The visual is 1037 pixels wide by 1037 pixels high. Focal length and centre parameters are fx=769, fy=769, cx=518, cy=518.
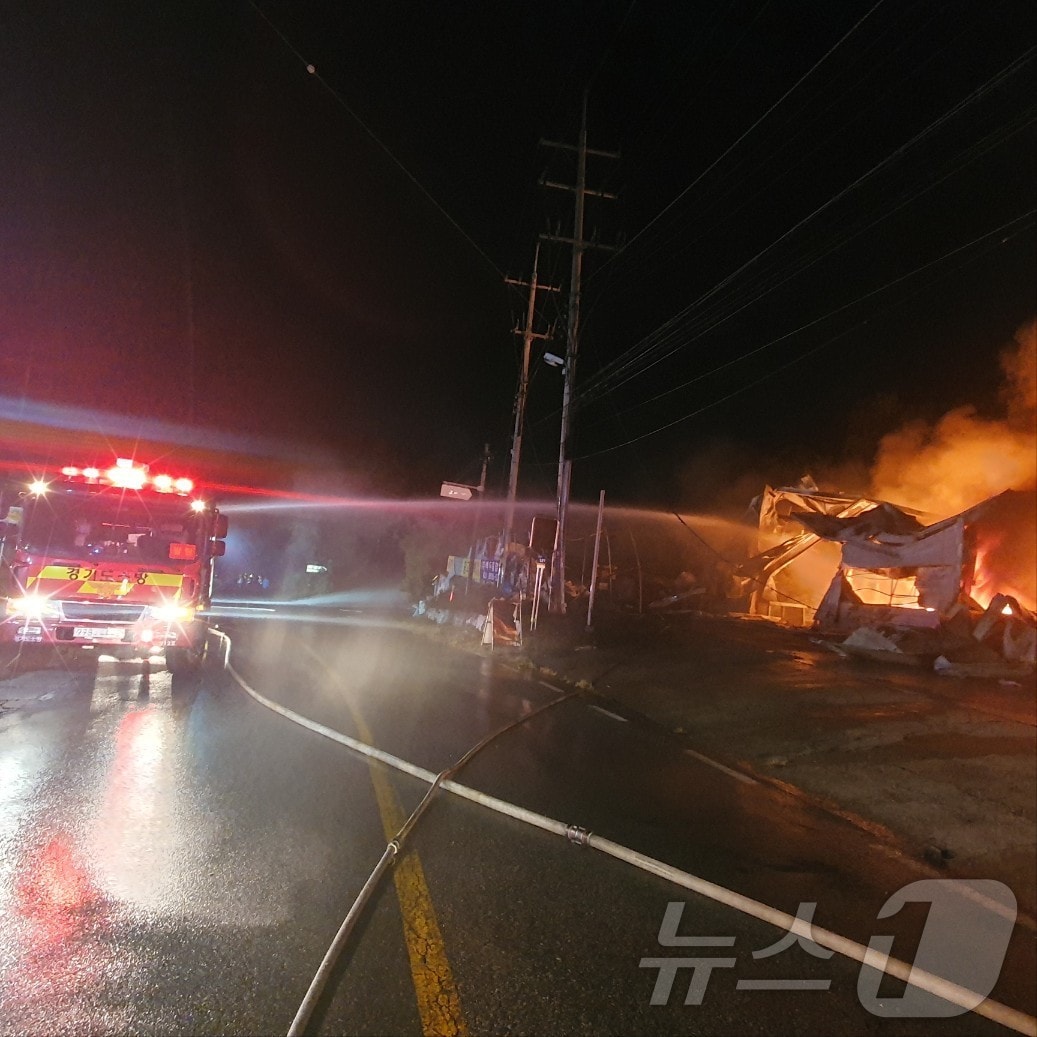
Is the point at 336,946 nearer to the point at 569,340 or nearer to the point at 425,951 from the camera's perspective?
the point at 425,951

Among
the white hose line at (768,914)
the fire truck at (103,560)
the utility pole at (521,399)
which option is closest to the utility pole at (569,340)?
the utility pole at (521,399)

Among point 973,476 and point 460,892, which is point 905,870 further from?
point 973,476

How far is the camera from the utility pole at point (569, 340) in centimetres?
1777

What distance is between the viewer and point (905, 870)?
5160mm

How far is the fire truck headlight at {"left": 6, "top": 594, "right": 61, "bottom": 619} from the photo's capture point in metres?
9.17

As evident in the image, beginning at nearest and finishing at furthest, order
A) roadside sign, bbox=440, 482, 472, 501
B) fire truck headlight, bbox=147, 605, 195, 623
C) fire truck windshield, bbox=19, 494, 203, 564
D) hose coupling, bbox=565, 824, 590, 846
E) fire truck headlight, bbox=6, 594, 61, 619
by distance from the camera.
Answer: hose coupling, bbox=565, 824, 590, 846 < fire truck headlight, bbox=6, 594, 61, 619 < fire truck windshield, bbox=19, 494, 203, 564 < fire truck headlight, bbox=147, 605, 195, 623 < roadside sign, bbox=440, 482, 472, 501

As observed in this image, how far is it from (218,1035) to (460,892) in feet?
5.09

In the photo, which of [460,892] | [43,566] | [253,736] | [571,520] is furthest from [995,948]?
[571,520]

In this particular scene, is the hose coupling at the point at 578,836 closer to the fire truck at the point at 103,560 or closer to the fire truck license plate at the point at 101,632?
the fire truck at the point at 103,560

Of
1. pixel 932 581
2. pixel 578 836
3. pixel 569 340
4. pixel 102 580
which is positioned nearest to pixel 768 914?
pixel 578 836

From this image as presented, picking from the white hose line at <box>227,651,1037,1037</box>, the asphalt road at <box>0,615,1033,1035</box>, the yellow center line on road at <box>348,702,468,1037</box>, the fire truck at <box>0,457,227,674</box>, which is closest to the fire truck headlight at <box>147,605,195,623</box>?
the fire truck at <box>0,457,227,674</box>

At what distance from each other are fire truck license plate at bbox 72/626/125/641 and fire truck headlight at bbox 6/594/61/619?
29cm

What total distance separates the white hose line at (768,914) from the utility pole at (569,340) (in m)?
11.8

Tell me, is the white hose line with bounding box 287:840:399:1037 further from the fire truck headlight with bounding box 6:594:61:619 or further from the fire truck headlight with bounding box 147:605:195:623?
the fire truck headlight with bounding box 6:594:61:619
